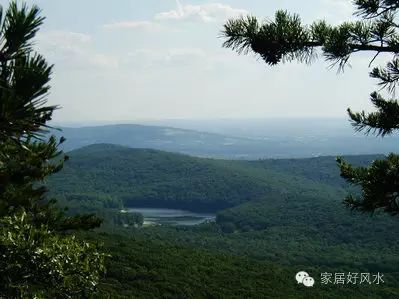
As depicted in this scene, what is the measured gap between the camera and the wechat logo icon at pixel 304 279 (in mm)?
81931

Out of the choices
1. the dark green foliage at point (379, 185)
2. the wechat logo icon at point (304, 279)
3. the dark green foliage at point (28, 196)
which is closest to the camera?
the dark green foliage at point (28, 196)

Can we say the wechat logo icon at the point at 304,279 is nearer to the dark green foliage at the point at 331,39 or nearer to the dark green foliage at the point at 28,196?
the dark green foliage at the point at 28,196

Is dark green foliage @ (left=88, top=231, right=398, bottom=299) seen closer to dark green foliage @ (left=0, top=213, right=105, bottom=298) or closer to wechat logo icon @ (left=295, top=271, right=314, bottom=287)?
wechat logo icon @ (left=295, top=271, right=314, bottom=287)

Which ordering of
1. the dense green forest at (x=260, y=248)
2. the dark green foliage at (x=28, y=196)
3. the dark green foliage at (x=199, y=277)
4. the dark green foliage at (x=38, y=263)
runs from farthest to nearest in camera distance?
the dense green forest at (x=260, y=248) < the dark green foliage at (x=199, y=277) < the dark green foliage at (x=38, y=263) < the dark green foliage at (x=28, y=196)

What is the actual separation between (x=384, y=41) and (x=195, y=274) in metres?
75.5

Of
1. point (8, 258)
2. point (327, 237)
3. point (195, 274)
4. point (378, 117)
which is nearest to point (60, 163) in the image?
point (8, 258)

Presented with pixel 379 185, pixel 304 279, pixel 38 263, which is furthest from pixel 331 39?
pixel 304 279

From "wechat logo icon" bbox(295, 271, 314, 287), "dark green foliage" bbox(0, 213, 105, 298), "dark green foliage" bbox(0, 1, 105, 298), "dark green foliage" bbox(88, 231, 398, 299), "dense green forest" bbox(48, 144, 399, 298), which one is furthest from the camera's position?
"wechat logo icon" bbox(295, 271, 314, 287)

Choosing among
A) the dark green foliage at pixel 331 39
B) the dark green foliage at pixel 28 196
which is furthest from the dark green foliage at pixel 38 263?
the dark green foliage at pixel 331 39

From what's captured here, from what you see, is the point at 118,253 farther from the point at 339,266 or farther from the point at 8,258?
the point at 8,258

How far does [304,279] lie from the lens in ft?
275

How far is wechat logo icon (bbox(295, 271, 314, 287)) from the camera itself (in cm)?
8193

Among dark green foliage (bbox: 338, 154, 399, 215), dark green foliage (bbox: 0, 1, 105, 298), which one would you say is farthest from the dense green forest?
dark green foliage (bbox: 338, 154, 399, 215)

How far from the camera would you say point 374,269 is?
97.7m
